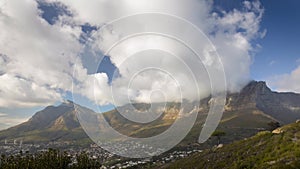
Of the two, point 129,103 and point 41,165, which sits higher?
point 129,103

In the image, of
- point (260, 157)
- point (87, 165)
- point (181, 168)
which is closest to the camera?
point (87, 165)

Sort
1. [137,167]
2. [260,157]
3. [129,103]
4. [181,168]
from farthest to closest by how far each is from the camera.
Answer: [137,167]
[181,168]
[260,157]
[129,103]

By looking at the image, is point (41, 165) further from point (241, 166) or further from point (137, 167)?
point (137, 167)

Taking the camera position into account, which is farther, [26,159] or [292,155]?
[292,155]

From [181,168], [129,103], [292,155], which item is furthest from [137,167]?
[129,103]

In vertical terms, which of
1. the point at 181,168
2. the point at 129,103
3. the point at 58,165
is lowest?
the point at 181,168

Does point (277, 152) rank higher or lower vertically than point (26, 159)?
lower

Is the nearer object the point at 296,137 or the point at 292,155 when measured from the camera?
the point at 292,155

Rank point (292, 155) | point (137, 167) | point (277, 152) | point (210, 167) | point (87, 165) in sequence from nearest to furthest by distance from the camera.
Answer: point (87, 165), point (292, 155), point (277, 152), point (210, 167), point (137, 167)

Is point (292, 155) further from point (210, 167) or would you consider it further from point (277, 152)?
point (210, 167)

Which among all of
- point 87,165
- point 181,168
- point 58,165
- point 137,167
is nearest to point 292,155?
point 87,165
